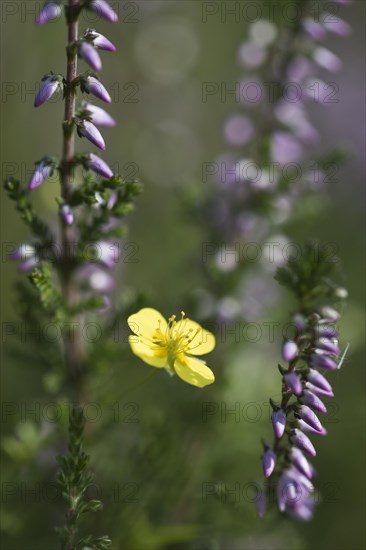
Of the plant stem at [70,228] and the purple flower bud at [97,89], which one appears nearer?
the purple flower bud at [97,89]

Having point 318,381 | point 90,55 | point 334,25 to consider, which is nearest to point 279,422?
point 318,381

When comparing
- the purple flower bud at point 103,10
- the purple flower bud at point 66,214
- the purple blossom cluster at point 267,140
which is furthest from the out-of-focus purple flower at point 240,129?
the purple flower bud at point 103,10

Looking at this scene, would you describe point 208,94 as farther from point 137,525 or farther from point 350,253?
point 137,525

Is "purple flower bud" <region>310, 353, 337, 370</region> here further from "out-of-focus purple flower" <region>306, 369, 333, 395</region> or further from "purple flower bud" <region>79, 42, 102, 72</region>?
"purple flower bud" <region>79, 42, 102, 72</region>

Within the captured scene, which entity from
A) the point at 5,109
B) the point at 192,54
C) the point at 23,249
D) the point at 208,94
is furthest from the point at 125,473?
the point at 192,54

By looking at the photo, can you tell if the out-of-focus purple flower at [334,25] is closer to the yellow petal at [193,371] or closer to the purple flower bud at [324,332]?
the purple flower bud at [324,332]
